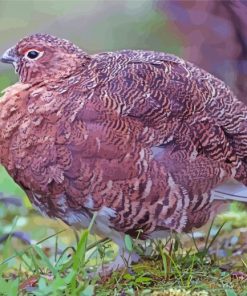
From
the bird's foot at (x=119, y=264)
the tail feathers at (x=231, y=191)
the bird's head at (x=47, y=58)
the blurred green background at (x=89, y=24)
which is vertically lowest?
the bird's foot at (x=119, y=264)

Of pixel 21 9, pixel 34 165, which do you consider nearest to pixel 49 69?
pixel 34 165

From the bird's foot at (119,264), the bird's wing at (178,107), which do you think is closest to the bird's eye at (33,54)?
the bird's wing at (178,107)

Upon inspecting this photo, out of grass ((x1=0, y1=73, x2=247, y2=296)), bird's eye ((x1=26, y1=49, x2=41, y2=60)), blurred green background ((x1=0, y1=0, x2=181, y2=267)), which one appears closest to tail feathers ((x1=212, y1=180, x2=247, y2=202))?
grass ((x1=0, y1=73, x2=247, y2=296))

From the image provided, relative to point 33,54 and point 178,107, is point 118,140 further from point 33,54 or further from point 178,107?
point 33,54

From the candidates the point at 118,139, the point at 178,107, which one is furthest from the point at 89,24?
the point at 118,139

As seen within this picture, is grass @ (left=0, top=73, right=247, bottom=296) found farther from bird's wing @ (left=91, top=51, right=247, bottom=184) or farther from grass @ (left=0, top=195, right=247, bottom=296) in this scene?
bird's wing @ (left=91, top=51, right=247, bottom=184)

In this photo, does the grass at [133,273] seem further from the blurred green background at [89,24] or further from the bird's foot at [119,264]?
the blurred green background at [89,24]
